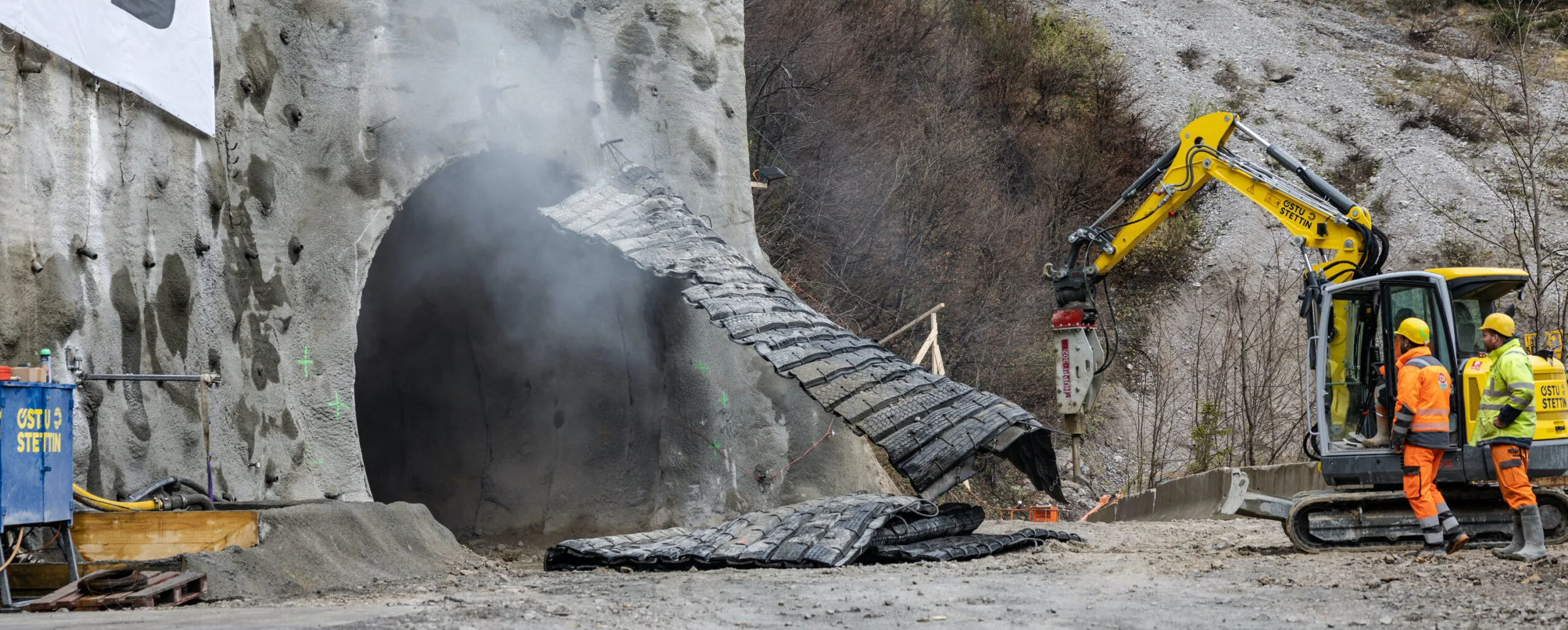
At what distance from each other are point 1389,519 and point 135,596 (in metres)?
8.45

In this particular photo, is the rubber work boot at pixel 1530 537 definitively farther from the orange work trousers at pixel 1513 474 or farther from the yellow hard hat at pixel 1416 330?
the yellow hard hat at pixel 1416 330

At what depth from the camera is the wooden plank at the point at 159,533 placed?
7.18 meters

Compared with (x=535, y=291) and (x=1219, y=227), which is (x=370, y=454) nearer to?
(x=535, y=291)

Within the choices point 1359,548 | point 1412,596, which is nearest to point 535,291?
point 1359,548

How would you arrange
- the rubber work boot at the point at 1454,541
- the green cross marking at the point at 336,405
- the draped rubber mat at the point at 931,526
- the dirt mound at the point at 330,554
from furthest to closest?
the green cross marking at the point at 336,405
the draped rubber mat at the point at 931,526
the rubber work boot at the point at 1454,541
the dirt mound at the point at 330,554

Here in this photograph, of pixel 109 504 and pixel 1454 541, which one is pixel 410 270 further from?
pixel 1454 541

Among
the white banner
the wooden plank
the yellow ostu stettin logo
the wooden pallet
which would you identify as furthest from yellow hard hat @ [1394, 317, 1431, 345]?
the white banner

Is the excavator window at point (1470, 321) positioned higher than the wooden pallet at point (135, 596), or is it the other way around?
the excavator window at point (1470, 321)

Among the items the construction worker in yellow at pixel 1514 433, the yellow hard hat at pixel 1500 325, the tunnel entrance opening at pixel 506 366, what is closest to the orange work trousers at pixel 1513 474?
the construction worker in yellow at pixel 1514 433

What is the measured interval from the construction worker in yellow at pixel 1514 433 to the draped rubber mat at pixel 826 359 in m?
3.03

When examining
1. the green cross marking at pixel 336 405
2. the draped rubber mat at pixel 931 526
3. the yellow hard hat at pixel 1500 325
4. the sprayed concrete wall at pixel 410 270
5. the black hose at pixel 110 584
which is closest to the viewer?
the black hose at pixel 110 584

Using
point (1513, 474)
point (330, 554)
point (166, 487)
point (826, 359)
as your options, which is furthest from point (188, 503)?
point (1513, 474)

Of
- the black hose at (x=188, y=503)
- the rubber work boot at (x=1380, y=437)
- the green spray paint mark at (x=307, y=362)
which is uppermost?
the green spray paint mark at (x=307, y=362)

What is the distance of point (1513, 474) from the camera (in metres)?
8.66
